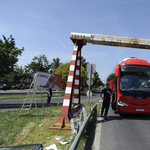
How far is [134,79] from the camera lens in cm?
882

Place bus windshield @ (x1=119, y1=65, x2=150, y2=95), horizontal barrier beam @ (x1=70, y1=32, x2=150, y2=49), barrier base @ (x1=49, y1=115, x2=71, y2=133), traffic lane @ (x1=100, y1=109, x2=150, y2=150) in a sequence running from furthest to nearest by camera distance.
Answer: bus windshield @ (x1=119, y1=65, x2=150, y2=95) → horizontal barrier beam @ (x1=70, y1=32, x2=150, y2=49) → barrier base @ (x1=49, y1=115, x2=71, y2=133) → traffic lane @ (x1=100, y1=109, x2=150, y2=150)

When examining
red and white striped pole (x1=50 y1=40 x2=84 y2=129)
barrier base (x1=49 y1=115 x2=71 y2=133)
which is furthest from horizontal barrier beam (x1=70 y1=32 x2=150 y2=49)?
barrier base (x1=49 y1=115 x2=71 y2=133)

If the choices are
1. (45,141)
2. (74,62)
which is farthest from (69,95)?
(45,141)

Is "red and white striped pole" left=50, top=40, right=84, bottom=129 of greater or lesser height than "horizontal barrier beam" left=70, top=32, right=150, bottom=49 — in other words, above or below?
below

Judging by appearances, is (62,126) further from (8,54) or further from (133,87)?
(8,54)

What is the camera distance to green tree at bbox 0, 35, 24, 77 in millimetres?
31109

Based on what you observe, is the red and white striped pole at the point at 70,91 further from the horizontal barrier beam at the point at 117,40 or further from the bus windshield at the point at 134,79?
the bus windshield at the point at 134,79

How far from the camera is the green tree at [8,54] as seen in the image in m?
31.1

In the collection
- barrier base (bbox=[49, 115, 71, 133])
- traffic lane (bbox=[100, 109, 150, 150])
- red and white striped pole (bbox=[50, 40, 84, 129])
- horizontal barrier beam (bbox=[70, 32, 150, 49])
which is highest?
horizontal barrier beam (bbox=[70, 32, 150, 49])

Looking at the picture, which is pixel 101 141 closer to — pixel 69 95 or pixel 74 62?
pixel 69 95

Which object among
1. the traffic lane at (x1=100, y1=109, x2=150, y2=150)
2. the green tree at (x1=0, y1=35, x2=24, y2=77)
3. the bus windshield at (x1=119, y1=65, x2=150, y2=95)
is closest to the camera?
the traffic lane at (x1=100, y1=109, x2=150, y2=150)

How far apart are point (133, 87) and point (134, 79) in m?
0.46

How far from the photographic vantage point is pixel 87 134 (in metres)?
5.46

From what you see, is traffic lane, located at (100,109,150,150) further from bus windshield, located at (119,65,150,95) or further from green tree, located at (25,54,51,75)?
green tree, located at (25,54,51,75)
